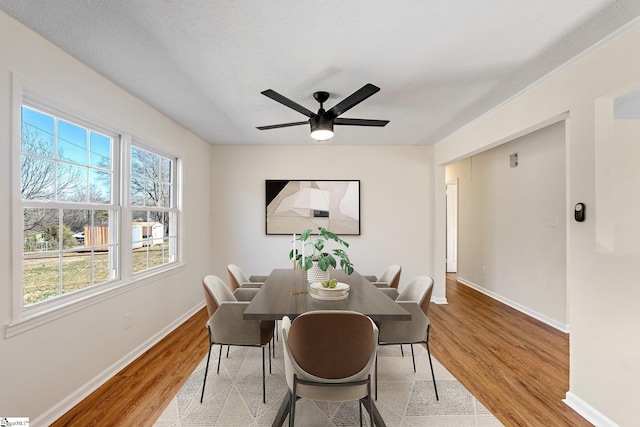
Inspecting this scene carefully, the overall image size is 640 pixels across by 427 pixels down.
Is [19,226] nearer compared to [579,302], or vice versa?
[19,226]

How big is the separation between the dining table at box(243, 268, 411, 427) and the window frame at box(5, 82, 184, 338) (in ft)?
4.18

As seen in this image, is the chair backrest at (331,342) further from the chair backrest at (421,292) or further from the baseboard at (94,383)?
the baseboard at (94,383)

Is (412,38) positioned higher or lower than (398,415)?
higher

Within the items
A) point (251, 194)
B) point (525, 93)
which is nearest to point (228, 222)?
point (251, 194)

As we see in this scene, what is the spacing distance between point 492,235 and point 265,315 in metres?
4.32

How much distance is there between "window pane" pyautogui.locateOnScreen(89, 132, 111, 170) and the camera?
99.0 inches

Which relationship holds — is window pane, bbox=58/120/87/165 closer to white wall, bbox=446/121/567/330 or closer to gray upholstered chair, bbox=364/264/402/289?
gray upholstered chair, bbox=364/264/402/289

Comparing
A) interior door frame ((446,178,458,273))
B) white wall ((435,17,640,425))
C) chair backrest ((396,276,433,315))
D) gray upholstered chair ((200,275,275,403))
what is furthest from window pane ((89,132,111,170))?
interior door frame ((446,178,458,273))

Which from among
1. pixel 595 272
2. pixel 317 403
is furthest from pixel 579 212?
pixel 317 403

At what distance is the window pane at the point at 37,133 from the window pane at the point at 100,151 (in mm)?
366

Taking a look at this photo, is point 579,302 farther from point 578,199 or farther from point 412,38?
point 412,38

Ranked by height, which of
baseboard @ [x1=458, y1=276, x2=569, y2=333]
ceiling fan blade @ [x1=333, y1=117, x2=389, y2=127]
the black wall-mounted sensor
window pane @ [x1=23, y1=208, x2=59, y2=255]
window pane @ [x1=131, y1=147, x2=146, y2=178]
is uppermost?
ceiling fan blade @ [x1=333, y1=117, x2=389, y2=127]

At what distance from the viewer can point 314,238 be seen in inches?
190

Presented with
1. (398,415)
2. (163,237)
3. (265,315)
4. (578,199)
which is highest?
(578,199)
